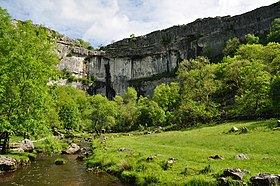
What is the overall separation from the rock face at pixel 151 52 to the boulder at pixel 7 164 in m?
95.6

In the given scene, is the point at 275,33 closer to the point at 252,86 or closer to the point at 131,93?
the point at 252,86

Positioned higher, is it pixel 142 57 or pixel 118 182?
pixel 142 57

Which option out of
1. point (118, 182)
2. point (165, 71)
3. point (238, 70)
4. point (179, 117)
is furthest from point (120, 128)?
point (118, 182)

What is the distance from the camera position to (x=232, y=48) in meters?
95.1

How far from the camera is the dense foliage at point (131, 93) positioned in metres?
24.2

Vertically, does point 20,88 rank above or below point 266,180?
above

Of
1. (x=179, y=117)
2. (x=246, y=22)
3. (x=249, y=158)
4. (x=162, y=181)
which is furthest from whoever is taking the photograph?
(x=246, y=22)

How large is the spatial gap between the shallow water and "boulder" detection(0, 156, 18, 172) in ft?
2.09

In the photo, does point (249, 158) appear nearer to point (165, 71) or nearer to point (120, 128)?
point (120, 128)

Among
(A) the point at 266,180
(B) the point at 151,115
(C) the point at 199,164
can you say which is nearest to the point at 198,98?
(B) the point at 151,115

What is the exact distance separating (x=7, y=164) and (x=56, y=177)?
200 inches

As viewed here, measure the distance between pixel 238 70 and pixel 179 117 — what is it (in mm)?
18389

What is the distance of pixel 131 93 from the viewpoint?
106 metres

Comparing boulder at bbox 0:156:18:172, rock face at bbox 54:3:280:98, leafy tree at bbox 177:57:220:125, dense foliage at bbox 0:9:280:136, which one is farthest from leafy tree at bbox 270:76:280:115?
rock face at bbox 54:3:280:98
